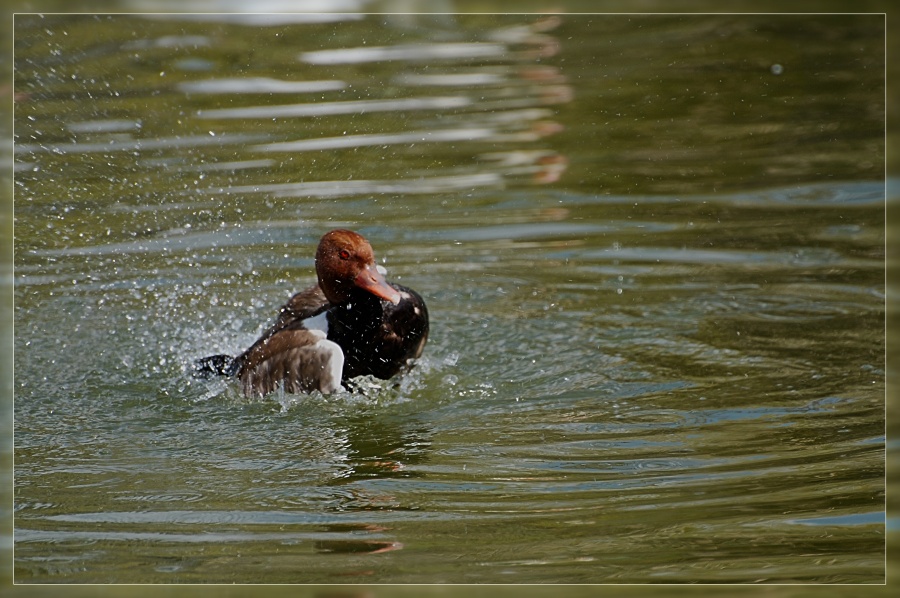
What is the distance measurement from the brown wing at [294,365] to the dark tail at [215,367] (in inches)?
4.2

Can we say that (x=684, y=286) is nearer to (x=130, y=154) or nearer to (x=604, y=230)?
(x=604, y=230)

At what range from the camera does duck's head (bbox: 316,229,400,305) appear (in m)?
5.30

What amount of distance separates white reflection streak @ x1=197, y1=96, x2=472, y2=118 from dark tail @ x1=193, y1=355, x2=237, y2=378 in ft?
12.6

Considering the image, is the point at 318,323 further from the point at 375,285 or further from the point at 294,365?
the point at 375,285

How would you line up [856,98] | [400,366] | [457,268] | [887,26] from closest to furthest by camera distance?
[887,26] → [400,366] → [457,268] → [856,98]

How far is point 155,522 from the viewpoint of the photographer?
395cm

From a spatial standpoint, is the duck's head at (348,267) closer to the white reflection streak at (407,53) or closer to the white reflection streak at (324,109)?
the white reflection streak at (324,109)

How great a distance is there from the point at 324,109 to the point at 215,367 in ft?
13.3

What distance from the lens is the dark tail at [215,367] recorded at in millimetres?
5621

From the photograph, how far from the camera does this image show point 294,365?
529 centimetres

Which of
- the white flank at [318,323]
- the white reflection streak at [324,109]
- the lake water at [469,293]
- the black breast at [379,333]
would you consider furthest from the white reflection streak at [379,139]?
the black breast at [379,333]

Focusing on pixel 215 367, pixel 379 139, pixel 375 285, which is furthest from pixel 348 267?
pixel 379 139

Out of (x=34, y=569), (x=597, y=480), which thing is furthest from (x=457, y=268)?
(x=34, y=569)

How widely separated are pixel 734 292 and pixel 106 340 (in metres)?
3.56
